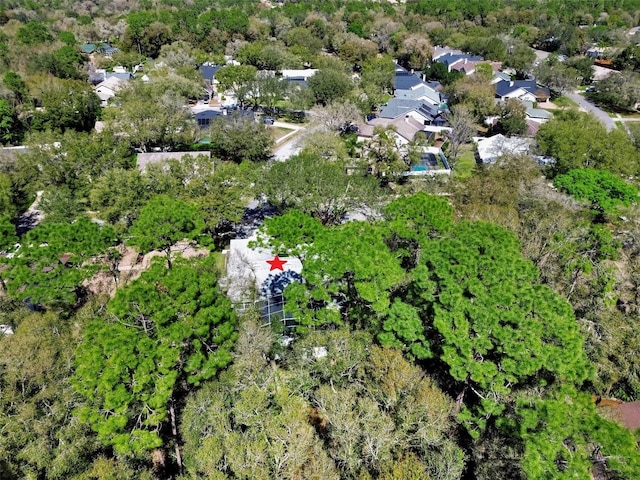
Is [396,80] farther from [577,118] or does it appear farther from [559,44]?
[559,44]

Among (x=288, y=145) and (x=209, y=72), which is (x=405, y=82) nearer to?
(x=288, y=145)

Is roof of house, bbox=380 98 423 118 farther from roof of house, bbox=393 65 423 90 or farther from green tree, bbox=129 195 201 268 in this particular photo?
green tree, bbox=129 195 201 268

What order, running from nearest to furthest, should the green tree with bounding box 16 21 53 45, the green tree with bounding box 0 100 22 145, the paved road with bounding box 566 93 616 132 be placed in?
the green tree with bounding box 0 100 22 145
the paved road with bounding box 566 93 616 132
the green tree with bounding box 16 21 53 45

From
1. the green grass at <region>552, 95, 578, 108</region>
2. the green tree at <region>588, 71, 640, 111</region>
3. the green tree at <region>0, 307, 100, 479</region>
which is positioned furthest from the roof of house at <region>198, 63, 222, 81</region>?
the green tree at <region>588, 71, 640, 111</region>

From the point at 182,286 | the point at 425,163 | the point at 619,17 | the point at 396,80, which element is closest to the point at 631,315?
the point at 182,286

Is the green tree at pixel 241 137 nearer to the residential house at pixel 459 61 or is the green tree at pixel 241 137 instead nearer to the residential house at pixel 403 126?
the residential house at pixel 403 126

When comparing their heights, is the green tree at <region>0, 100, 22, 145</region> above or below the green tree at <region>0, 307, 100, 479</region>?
below

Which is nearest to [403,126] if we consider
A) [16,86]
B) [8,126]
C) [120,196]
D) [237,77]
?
[237,77]

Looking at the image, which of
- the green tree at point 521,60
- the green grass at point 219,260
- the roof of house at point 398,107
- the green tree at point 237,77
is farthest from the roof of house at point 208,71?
the green tree at point 521,60
